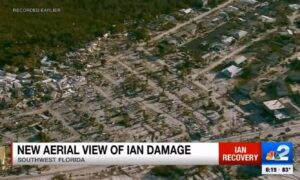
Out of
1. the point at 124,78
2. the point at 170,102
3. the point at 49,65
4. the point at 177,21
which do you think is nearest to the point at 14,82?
the point at 49,65

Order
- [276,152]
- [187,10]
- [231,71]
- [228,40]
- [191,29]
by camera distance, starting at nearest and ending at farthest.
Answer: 1. [276,152]
2. [231,71]
3. [228,40]
4. [191,29]
5. [187,10]

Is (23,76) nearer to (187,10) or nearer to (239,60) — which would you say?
(239,60)

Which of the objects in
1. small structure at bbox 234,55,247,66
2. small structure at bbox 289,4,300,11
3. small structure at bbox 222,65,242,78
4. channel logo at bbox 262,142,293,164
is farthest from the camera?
small structure at bbox 289,4,300,11

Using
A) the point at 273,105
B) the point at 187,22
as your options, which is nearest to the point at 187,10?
the point at 187,22

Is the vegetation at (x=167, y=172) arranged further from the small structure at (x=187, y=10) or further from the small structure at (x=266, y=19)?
the small structure at (x=266, y=19)

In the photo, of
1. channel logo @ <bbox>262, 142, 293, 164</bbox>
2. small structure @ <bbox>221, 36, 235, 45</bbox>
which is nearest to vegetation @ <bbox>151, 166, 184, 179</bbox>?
channel logo @ <bbox>262, 142, 293, 164</bbox>

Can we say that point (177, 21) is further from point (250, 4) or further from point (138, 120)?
point (138, 120)

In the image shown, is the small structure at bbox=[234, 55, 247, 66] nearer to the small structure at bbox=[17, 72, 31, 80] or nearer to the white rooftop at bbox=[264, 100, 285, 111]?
the white rooftop at bbox=[264, 100, 285, 111]
